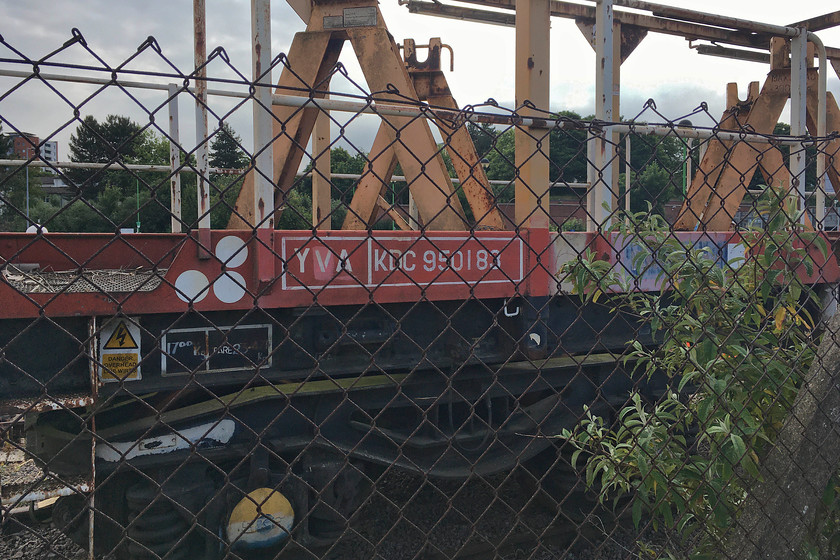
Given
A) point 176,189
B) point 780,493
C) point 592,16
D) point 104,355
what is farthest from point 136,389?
point 592,16

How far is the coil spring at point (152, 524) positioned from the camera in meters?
2.79

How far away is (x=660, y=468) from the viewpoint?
188 centimetres

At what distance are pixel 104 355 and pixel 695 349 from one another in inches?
88.4

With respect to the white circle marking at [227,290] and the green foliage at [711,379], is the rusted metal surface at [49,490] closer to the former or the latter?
the white circle marking at [227,290]

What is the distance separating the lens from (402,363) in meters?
3.09

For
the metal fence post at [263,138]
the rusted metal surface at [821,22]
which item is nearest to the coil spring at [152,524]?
the metal fence post at [263,138]

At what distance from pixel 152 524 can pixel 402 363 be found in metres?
1.36

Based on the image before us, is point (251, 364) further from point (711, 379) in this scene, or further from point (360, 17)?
point (360, 17)

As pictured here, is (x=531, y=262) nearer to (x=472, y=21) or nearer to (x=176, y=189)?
(x=176, y=189)

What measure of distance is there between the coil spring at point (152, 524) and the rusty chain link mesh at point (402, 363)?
0.01 meters

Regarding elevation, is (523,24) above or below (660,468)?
above

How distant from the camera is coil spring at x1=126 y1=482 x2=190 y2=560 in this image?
2785 mm

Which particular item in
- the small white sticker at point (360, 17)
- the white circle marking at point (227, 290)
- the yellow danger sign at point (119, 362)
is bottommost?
the yellow danger sign at point (119, 362)

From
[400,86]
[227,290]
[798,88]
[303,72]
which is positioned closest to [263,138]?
[227,290]
